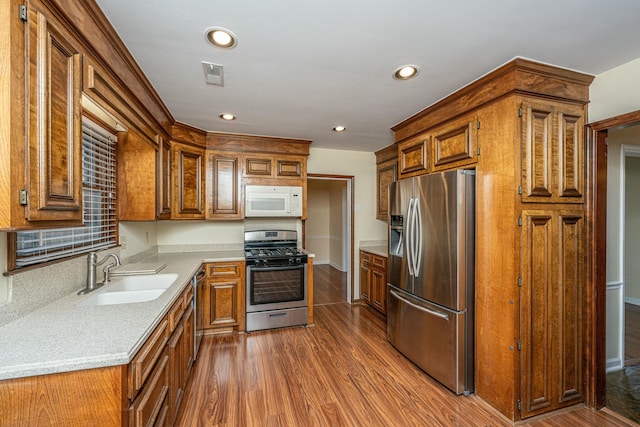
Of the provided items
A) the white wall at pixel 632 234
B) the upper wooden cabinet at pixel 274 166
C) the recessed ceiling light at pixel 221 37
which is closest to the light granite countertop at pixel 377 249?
the upper wooden cabinet at pixel 274 166

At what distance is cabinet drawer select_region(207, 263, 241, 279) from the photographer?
3.01 m

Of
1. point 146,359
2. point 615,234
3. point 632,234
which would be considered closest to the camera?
point 146,359

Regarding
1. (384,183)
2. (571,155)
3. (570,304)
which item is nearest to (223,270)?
→ (384,183)

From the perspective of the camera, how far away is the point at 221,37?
1.49 meters

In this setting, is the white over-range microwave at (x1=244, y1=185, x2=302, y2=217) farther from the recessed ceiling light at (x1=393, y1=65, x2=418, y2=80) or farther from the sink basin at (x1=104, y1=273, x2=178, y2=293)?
the recessed ceiling light at (x1=393, y1=65, x2=418, y2=80)

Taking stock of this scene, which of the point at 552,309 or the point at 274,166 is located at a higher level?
the point at 274,166

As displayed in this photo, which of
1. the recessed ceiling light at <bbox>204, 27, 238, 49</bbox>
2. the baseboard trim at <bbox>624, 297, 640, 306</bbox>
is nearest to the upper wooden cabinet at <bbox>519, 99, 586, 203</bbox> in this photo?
the recessed ceiling light at <bbox>204, 27, 238, 49</bbox>

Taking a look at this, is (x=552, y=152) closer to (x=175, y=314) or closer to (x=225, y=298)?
(x=175, y=314)

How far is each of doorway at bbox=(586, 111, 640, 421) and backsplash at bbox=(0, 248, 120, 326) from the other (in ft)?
11.2

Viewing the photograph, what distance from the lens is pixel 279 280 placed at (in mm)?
3186

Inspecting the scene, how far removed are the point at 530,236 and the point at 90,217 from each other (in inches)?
123

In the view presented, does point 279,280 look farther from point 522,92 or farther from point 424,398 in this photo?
point 522,92

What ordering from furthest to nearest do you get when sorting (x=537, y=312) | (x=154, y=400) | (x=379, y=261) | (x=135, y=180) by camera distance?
(x=379, y=261) < (x=135, y=180) < (x=537, y=312) < (x=154, y=400)

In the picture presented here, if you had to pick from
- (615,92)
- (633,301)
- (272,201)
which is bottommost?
(633,301)
